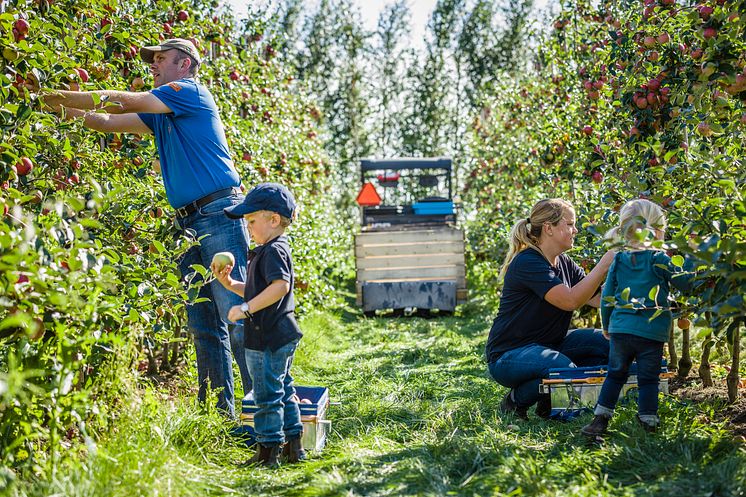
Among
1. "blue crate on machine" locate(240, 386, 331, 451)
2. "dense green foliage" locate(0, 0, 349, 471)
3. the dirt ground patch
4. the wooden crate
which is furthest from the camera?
the wooden crate

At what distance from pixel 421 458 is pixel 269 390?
678 mm

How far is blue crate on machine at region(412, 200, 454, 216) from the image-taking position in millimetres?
12164

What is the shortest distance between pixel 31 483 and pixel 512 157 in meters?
8.96

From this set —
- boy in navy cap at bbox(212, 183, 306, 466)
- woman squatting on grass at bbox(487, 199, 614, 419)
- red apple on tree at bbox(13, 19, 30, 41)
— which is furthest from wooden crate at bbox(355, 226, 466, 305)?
red apple on tree at bbox(13, 19, 30, 41)

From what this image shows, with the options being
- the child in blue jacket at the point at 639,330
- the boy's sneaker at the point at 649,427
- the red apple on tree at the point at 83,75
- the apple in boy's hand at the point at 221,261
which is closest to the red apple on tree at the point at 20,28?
the red apple on tree at the point at 83,75

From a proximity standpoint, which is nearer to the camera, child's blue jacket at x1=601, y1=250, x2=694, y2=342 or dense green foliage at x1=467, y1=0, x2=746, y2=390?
dense green foliage at x1=467, y1=0, x2=746, y2=390

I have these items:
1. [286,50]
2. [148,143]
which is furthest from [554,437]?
[286,50]

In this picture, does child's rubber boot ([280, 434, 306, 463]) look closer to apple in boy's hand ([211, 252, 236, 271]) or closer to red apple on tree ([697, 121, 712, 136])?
apple in boy's hand ([211, 252, 236, 271])

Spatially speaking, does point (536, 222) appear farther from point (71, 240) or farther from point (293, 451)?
point (71, 240)

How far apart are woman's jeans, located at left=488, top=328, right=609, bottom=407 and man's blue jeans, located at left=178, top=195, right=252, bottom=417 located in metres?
1.34

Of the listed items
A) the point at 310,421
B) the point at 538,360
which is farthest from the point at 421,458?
the point at 538,360

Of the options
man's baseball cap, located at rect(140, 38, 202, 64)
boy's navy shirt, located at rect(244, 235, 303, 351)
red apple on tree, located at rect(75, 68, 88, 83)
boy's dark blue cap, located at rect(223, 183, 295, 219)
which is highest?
man's baseball cap, located at rect(140, 38, 202, 64)

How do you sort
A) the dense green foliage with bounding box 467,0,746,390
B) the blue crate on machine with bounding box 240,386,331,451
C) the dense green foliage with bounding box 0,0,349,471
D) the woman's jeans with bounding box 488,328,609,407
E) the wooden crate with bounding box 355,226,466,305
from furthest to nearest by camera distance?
the wooden crate with bounding box 355,226,466,305 → the woman's jeans with bounding box 488,328,609,407 → the blue crate on machine with bounding box 240,386,331,451 → the dense green foliage with bounding box 467,0,746,390 → the dense green foliage with bounding box 0,0,349,471

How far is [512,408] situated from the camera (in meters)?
4.23
